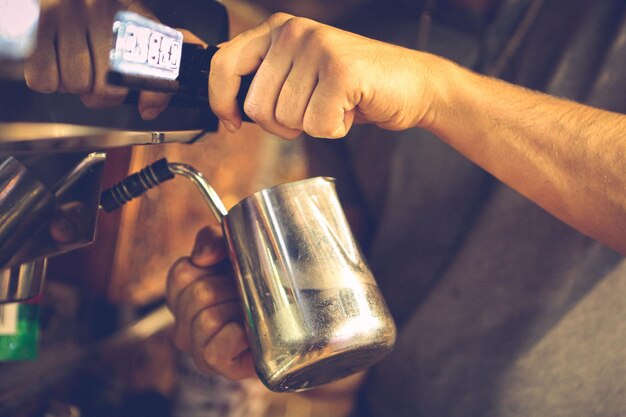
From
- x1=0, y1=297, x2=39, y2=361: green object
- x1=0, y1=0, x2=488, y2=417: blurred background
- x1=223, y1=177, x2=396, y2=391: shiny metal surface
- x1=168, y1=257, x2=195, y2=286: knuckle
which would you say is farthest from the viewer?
x1=0, y1=0, x2=488, y2=417: blurred background

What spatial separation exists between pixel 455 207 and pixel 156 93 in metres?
0.81

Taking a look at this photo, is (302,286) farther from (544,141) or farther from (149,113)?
(544,141)

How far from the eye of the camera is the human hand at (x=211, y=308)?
0.70 meters

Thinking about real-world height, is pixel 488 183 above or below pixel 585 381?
above

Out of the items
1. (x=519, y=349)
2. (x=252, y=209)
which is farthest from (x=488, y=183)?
(x=252, y=209)

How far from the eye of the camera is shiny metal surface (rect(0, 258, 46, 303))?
0.57 meters

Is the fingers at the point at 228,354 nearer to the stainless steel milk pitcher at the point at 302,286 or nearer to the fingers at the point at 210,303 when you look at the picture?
the fingers at the point at 210,303

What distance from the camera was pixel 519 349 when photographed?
965 millimetres

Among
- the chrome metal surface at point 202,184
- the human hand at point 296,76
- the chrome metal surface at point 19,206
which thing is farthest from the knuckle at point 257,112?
the chrome metal surface at point 19,206

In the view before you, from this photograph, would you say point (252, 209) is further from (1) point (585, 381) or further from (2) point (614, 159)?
(1) point (585, 381)

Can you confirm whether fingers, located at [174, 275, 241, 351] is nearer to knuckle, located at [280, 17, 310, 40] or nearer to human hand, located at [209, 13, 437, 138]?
human hand, located at [209, 13, 437, 138]

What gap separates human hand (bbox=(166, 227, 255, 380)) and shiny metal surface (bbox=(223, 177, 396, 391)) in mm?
137

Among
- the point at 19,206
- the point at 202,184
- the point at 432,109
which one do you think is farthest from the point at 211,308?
the point at 432,109

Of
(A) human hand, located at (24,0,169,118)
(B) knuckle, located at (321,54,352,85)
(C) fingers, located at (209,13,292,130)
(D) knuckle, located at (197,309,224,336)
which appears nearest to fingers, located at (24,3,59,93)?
(A) human hand, located at (24,0,169,118)
